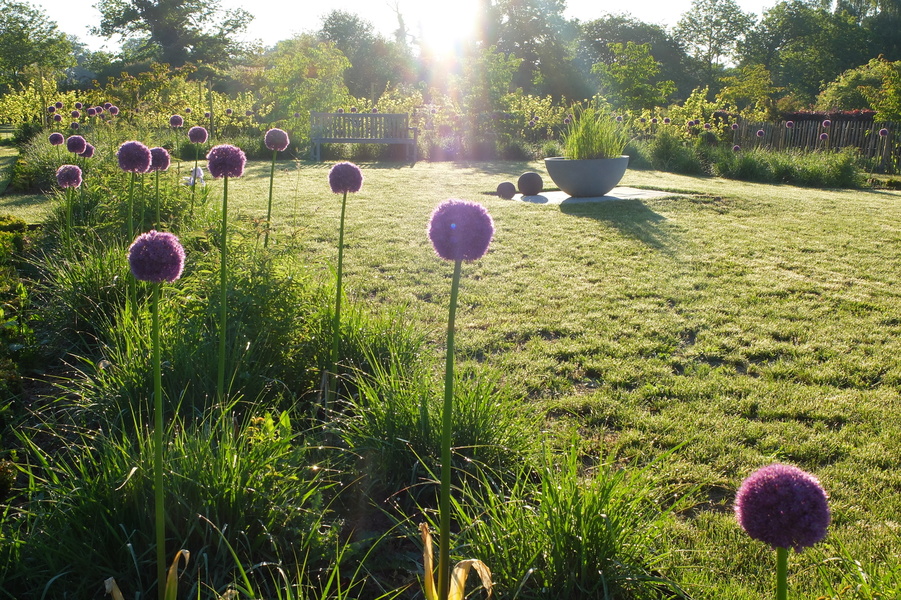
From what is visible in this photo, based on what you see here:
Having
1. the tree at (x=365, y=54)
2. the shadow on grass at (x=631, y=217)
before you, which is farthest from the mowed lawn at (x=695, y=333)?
the tree at (x=365, y=54)

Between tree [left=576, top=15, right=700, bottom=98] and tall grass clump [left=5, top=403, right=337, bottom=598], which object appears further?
tree [left=576, top=15, right=700, bottom=98]

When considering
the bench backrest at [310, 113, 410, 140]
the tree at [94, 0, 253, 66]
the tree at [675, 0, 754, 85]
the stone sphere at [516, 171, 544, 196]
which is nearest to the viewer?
the stone sphere at [516, 171, 544, 196]

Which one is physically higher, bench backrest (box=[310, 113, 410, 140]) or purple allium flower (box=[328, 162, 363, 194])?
bench backrest (box=[310, 113, 410, 140])

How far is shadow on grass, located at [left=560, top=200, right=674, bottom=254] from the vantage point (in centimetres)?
711

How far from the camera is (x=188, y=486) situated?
1.88m

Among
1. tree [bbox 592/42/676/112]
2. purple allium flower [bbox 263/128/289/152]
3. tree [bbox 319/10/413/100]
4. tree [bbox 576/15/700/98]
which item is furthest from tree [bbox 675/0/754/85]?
purple allium flower [bbox 263/128/289/152]

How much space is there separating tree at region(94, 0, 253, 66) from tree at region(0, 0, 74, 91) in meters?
6.84

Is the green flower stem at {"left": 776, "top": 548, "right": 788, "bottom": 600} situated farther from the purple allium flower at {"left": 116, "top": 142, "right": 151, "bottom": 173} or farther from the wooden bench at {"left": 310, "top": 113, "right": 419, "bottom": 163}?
the wooden bench at {"left": 310, "top": 113, "right": 419, "bottom": 163}

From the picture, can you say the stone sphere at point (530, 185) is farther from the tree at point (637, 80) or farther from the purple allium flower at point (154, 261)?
the tree at point (637, 80)

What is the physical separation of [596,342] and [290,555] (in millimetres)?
2703

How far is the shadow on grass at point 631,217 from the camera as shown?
7.11 m

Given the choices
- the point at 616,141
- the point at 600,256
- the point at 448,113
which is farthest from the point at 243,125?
the point at 600,256

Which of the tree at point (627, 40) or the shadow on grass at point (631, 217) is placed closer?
the shadow on grass at point (631, 217)

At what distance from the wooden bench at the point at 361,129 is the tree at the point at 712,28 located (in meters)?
47.5
